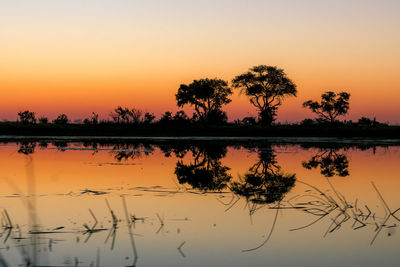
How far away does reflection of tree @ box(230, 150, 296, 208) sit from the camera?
45.6 feet

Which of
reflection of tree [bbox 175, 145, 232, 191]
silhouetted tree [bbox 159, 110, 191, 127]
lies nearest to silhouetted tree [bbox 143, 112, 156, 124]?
silhouetted tree [bbox 159, 110, 191, 127]

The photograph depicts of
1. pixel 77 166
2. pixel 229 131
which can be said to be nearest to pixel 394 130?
pixel 229 131

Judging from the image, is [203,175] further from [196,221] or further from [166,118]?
[166,118]

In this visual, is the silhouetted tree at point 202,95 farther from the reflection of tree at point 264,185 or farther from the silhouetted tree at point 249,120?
the reflection of tree at point 264,185

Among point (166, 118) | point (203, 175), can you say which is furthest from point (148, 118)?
point (203, 175)

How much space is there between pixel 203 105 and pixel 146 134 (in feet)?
124

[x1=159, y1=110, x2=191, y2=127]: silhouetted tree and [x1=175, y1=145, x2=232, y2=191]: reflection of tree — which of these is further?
[x1=159, y1=110, x2=191, y2=127]: silhouetted tree

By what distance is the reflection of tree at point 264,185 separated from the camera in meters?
13.9

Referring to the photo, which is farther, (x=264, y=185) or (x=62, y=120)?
(x=62, y=120)

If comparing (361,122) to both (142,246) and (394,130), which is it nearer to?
(394,130)

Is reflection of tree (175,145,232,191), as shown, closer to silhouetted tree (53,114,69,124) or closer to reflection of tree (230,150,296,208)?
reflection of tree (230,150,296,208)

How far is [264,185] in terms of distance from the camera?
16391mm

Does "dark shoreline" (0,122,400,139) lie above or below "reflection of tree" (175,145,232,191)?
above

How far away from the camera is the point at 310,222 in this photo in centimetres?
1078
